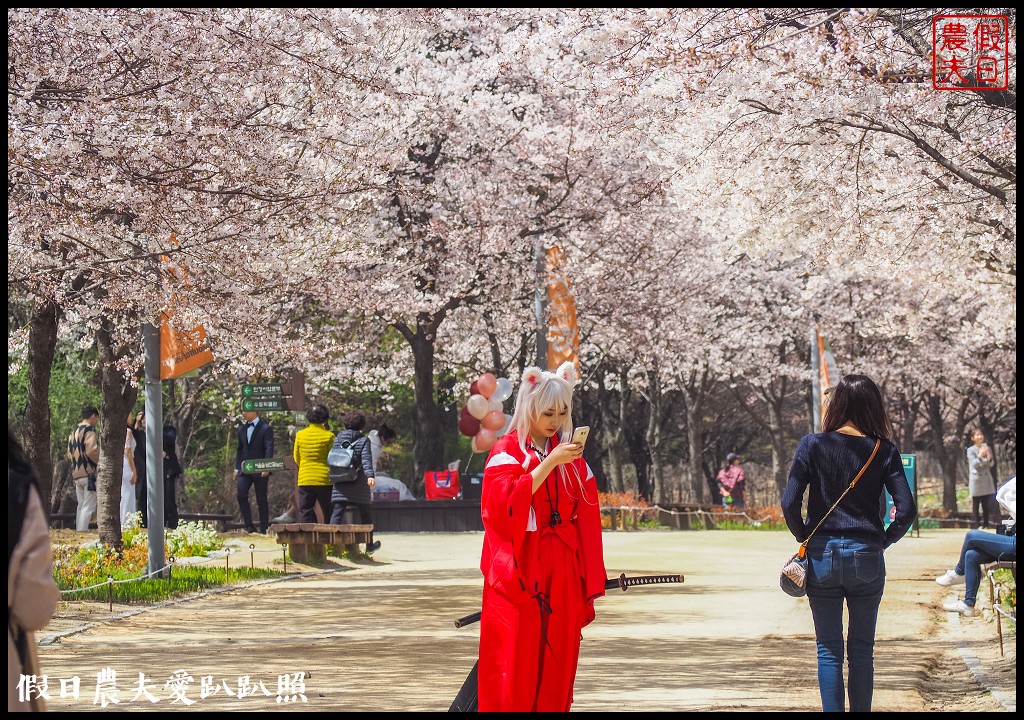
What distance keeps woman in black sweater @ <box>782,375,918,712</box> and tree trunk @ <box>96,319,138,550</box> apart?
37.4 ft

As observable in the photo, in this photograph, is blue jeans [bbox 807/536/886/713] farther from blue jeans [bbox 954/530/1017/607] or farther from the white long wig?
blue jeans [bbox 954/530/1017/607]

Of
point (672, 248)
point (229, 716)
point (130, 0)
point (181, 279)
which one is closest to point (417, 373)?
point (672, 248)

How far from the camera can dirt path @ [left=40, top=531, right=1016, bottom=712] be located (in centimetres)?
755

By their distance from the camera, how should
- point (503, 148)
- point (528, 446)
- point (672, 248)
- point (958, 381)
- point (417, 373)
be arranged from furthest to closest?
1. point (958, 381)
2. point (672, 248)
3. point (417, 373)
4. point (503, 148)
5. point (528, 446)

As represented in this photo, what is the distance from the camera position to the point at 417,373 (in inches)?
1013

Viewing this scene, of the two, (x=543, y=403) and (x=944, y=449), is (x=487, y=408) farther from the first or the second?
(x=944, y=449)

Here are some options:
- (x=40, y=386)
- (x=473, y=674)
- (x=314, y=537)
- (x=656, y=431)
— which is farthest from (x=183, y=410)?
(x=473, y=674)

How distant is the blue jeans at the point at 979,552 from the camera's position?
390 inches

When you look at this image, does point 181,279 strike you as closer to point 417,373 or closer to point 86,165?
point 86,165

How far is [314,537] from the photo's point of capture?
16.5 metres

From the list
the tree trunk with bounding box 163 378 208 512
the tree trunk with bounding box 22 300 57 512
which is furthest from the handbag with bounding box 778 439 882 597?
the tree trunk with bounding box 163 378 208 512

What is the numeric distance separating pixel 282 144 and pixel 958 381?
30183mm

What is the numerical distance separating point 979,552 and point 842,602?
4274 mm

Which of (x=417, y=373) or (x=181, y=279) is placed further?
(x=417, y=373)
